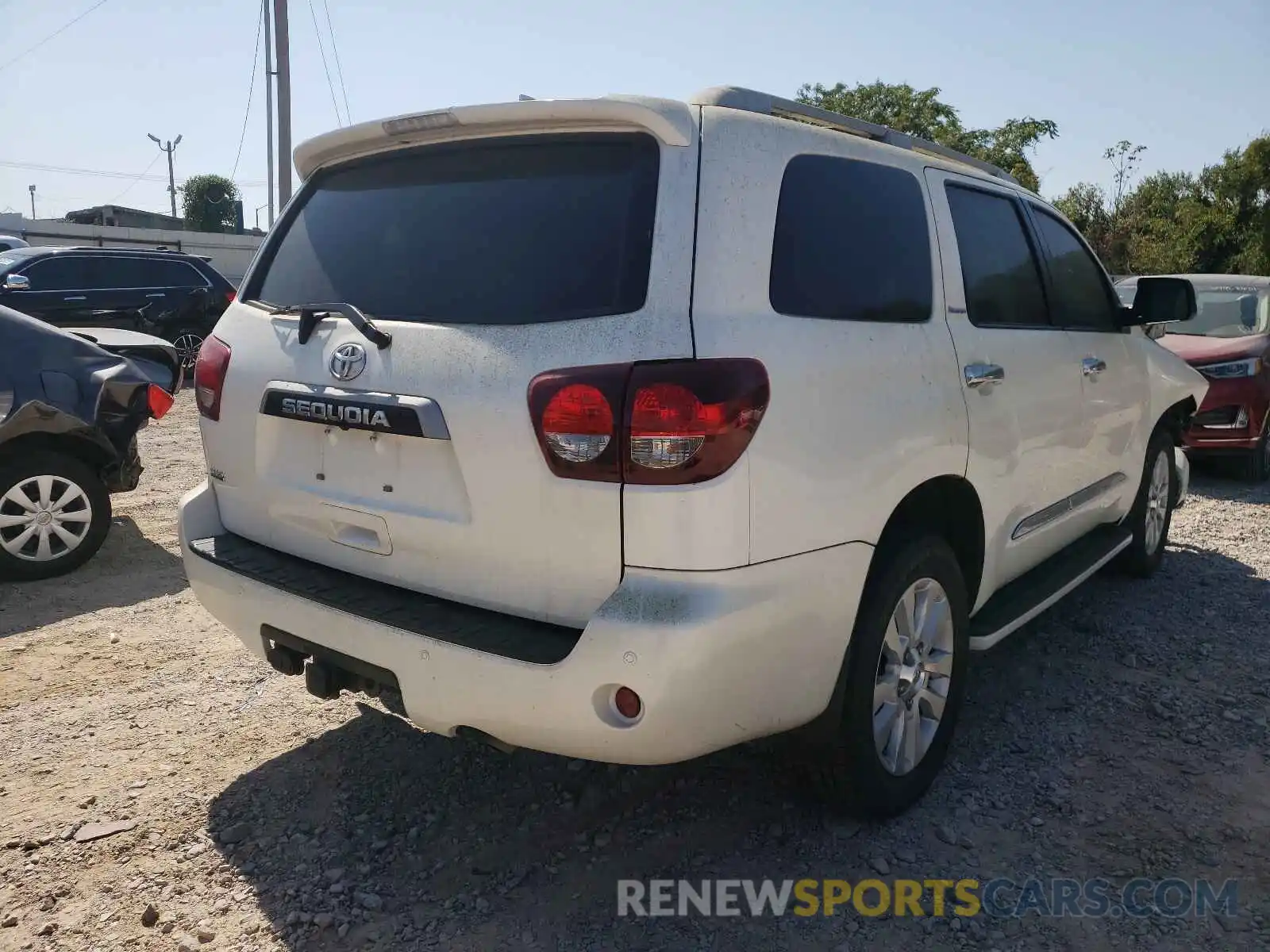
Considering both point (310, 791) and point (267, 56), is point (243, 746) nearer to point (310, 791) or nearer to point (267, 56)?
point (310, 791)

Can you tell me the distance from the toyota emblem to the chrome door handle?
70.9 inches

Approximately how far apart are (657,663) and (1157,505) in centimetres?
427

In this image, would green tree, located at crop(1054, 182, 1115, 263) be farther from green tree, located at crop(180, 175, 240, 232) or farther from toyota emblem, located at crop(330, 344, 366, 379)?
green tree, located at crop(180, 175, 240, 232)

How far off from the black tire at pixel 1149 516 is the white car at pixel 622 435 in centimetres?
210

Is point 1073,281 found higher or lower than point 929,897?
higher

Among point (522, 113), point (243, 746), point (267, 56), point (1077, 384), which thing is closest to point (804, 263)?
point (522, 113)

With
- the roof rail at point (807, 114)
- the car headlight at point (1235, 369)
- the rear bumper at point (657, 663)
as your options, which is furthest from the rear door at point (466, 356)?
the car headlight at point (1235, 369)

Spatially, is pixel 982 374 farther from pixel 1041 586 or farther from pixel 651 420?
pixel 651 420

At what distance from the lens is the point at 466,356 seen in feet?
7.94

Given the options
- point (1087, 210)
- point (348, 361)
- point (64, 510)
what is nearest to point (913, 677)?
point (348, 361)

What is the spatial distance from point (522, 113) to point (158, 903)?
7.40 feet

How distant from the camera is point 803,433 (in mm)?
2410

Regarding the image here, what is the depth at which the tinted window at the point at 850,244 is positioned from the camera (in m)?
2.58

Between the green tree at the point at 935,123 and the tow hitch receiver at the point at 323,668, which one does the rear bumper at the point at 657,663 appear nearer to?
the tow hitch receiver at the point at 323,668
